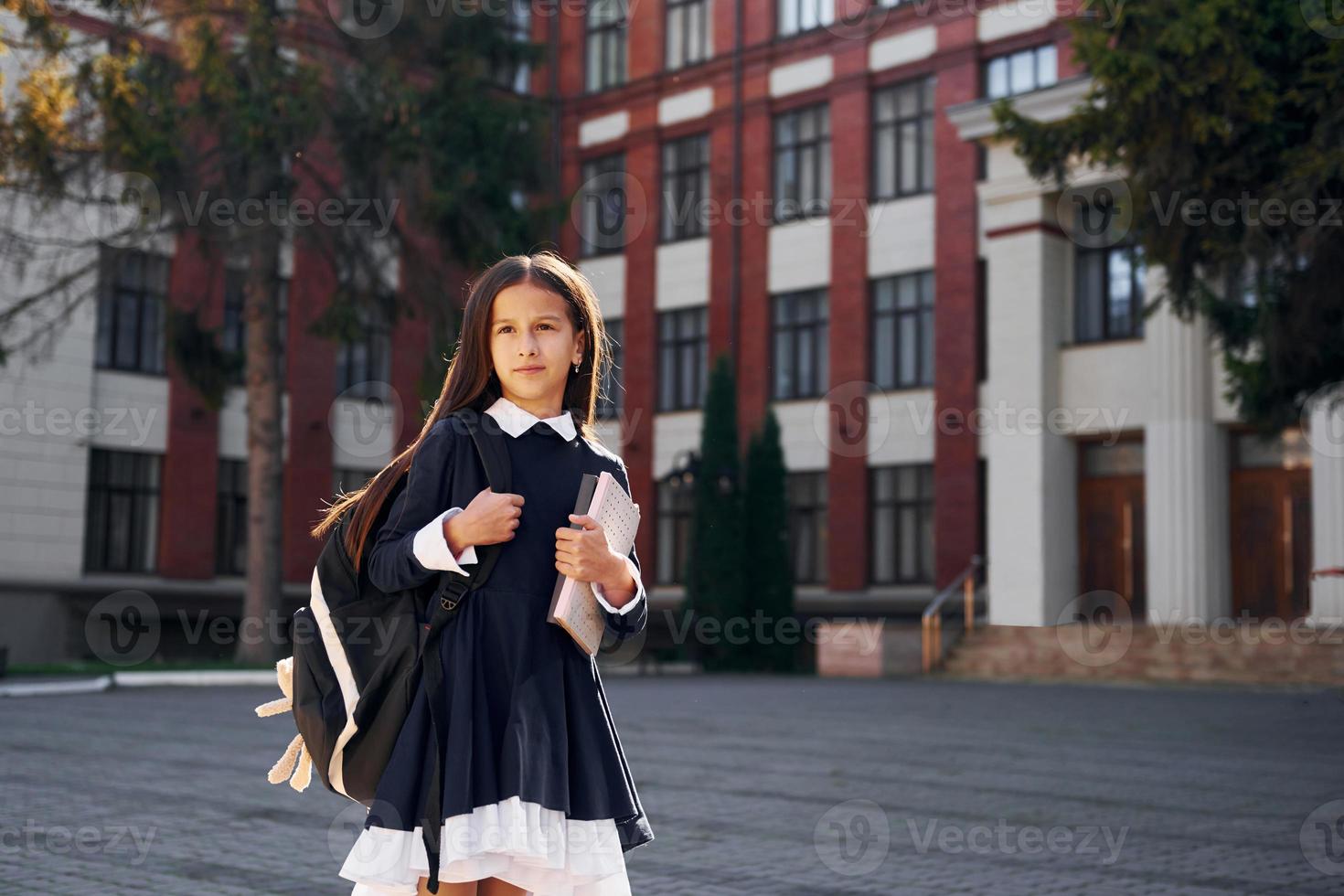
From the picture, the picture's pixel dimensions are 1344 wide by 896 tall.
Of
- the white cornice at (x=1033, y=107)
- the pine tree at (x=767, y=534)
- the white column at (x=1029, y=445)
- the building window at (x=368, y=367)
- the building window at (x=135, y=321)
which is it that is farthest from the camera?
the building window at (x=368, y=367)

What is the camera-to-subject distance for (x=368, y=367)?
108ft

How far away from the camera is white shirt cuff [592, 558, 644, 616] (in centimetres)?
303

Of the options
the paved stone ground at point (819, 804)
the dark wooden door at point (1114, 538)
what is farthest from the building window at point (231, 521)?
the dark wooden door at point (1114, 538)

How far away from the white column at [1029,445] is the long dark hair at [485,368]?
22.9 metres

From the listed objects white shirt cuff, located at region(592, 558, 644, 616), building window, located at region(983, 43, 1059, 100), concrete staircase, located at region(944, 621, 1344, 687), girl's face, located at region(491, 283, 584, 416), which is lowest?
concrete staircase, located at region(944, 621, 1344, 687)

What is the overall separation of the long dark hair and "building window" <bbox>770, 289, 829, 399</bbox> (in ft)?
91.5

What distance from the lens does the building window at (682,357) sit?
109 feet

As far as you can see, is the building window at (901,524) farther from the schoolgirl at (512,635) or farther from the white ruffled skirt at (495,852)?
the white ruffled skirt at (495,852)

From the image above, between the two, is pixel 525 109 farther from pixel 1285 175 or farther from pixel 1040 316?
pixel 1285 175

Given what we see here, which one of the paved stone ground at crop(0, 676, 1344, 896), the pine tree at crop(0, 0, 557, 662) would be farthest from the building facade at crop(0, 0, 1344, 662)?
the paved stone ground at crop(0, 676, 1344, 896)

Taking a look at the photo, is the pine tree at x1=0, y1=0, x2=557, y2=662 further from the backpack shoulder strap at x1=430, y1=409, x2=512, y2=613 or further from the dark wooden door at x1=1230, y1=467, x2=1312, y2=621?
the backpack shoulder strap at x1=430, y1=409, x2=512, y2=613

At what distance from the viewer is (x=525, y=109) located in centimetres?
2564

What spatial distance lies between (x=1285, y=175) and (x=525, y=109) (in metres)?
15.9

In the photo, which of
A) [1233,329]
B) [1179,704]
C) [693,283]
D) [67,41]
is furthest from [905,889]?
[693,283]
